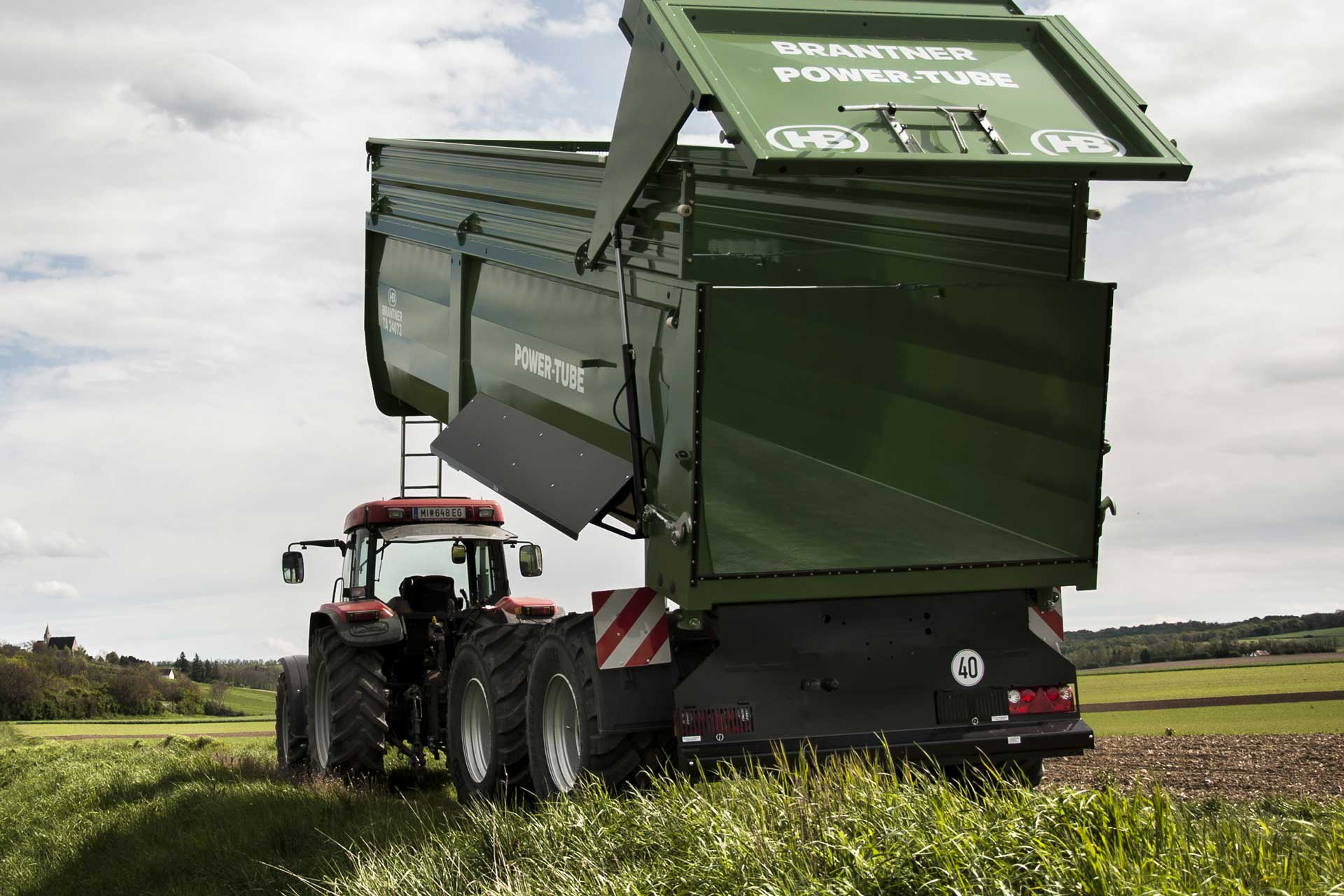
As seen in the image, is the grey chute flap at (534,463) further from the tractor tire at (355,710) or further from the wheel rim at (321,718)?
the wheel rim at (321,718)

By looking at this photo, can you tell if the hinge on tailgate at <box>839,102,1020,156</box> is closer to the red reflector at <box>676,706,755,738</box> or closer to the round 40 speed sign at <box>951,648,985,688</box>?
the round 40 speed sign at <box>951,648,985,688</box>

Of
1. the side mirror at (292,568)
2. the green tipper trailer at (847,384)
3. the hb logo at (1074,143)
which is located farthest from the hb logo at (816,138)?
the side mirror at (292,568)

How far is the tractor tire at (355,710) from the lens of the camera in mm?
10367

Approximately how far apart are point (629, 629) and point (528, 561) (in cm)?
335

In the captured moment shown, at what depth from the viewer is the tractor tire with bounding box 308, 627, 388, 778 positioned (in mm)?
A: 10367

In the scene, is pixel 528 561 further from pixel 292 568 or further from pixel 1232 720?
pixel 1232 720

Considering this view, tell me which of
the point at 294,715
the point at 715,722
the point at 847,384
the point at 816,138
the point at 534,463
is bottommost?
the point at 294,715

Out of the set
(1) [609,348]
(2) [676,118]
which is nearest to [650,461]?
(1) [609,348]

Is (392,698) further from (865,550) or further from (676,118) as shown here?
(676,118)

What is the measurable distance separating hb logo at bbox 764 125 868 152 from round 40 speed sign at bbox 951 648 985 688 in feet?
9.79

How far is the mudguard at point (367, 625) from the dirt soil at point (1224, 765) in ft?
17.3

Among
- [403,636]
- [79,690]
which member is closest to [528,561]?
[403,636]

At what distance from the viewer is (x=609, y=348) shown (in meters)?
7.64

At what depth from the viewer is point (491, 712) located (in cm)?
832
